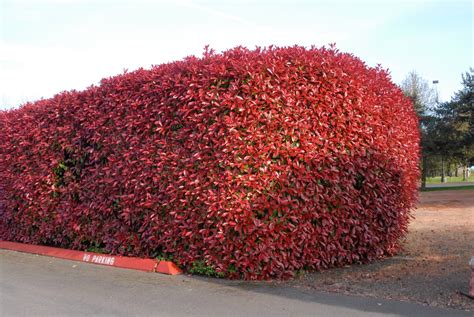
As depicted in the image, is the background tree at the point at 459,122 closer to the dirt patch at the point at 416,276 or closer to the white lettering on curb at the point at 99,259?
the dirt patch at the point at 416,276

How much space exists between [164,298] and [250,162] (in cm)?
218

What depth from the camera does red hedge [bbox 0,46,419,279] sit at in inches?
268

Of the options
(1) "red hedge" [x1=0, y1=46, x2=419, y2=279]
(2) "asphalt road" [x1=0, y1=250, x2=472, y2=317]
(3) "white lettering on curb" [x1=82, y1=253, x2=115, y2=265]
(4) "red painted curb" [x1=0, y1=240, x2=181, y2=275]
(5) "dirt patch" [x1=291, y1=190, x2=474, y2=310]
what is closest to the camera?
(2) "asphalt road" [x1=0, y1=250, x2=472, y2=317]

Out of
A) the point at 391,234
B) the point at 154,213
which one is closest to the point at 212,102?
the point at 154,213

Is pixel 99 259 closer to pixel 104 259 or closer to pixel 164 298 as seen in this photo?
pixel 104 259

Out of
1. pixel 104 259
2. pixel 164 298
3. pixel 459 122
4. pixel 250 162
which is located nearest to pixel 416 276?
pixel 250 162

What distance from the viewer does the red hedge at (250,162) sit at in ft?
22.4

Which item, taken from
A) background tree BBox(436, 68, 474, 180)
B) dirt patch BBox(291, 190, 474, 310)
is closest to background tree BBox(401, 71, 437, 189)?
background tree BBox(436, 68, 474, 180)

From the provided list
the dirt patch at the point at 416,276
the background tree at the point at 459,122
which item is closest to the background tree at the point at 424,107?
the background tree at the point at 459,122

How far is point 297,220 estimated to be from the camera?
691 centimetres

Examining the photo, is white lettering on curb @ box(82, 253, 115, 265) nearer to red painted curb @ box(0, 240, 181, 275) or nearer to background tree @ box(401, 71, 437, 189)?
red painted curb @ box(0, 240, 181, 275)

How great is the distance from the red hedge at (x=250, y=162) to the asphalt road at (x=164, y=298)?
0.51 m

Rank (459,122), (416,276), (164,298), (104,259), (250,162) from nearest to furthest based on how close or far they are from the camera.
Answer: (164,298) → (250,162) → (416,276) → (104,259) → (459,122)

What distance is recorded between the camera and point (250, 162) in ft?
22.2
